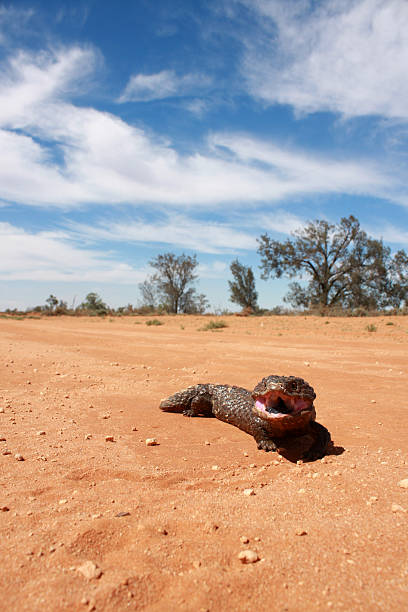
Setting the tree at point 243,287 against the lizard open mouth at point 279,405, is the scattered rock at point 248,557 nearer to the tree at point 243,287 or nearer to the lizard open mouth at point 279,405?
the lizard open mouth at point 279,405

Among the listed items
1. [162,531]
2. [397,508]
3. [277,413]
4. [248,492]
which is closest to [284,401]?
[277,413]

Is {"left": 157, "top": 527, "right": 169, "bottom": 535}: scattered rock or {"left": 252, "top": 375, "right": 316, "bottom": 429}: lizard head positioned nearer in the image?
{"left": 157, "top": 527, "right": 169, "bottom": 535}: scattered rock

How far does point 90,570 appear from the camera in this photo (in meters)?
1.76

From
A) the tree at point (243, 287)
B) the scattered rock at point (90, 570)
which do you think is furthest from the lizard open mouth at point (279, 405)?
the tree at point (243, 287)

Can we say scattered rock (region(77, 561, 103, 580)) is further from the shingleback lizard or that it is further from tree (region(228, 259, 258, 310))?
tree (region(228, 259, 258, 310))

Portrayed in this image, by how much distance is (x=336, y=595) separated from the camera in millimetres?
1646

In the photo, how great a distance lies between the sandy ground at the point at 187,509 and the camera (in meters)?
1.67

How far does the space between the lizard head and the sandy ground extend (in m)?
0.35

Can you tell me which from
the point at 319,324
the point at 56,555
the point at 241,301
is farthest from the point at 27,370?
the point at 241,301

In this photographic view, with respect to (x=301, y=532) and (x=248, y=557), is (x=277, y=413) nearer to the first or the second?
(x=301, y=532)

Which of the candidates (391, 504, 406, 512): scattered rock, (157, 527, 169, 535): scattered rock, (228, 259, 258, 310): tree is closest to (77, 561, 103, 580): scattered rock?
(157, 527, 169, 535): scattered rock

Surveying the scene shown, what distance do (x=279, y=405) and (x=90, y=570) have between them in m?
2.02

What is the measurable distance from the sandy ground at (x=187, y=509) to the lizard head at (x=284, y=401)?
1.15 ft

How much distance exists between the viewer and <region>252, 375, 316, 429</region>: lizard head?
3.12m
